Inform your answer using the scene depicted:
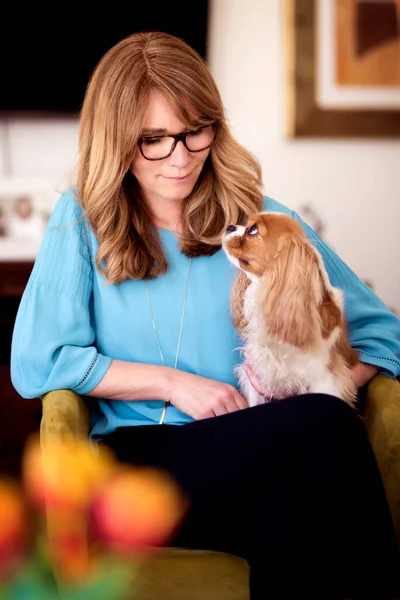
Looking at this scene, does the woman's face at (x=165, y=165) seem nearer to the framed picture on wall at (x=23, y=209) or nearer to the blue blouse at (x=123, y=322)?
the blue blouse at (x=123, y=322)

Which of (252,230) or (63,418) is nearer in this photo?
(63,418)

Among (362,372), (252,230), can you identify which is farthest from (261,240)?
(362,372)

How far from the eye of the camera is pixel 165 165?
56.0 inches

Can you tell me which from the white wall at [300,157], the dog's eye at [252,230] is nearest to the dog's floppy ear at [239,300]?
the dog's eye at [252,230]

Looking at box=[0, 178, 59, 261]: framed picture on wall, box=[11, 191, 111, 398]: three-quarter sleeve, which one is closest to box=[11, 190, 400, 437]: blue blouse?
box=[11, 191, 111, 398]: three-quarter sleeve

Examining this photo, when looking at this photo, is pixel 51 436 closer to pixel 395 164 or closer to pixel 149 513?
pixel 149 513

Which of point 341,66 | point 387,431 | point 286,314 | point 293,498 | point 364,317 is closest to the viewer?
point 293,498

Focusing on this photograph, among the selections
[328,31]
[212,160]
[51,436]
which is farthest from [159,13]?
[51,436]

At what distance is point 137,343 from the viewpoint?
1459mm

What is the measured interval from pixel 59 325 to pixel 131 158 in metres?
0.37

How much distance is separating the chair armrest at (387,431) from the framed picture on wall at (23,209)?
1.73 metres

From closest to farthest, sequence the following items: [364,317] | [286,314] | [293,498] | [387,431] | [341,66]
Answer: [293,498] < [387,431] < [286,314] < [364,317] < [341,66]

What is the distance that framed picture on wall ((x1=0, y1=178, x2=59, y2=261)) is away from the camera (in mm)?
2758

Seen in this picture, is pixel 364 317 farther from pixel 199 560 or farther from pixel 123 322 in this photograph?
pixel 199 560
